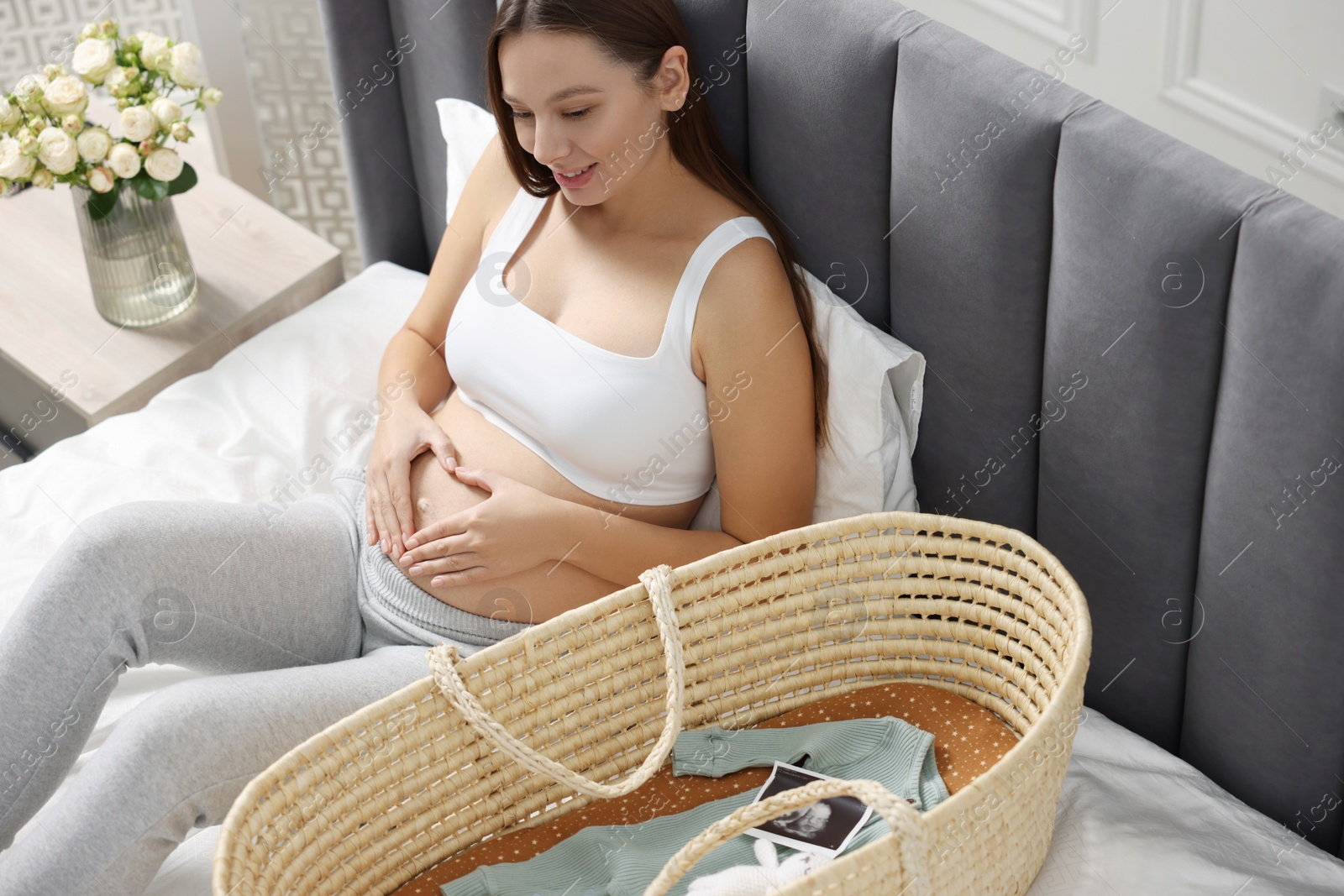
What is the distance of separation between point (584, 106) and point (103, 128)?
84 cm

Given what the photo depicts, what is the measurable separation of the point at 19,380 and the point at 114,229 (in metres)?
0.63

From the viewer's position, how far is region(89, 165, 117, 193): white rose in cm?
167

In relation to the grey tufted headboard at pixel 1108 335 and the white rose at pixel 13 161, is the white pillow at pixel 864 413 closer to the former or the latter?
the grey tufted headboard at pixel 1108 335

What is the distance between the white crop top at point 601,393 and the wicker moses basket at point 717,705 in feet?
0.63

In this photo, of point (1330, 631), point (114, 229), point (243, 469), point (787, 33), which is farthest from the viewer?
point (114, 229)

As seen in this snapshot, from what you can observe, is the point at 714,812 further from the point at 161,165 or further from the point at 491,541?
the point at 161,165

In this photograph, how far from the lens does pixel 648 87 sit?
127 cm

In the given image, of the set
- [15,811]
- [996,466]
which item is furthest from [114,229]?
[996,466]

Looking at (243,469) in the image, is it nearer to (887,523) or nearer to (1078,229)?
(887,523)

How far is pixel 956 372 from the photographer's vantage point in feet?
4.28

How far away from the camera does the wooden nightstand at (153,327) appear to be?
180 cm

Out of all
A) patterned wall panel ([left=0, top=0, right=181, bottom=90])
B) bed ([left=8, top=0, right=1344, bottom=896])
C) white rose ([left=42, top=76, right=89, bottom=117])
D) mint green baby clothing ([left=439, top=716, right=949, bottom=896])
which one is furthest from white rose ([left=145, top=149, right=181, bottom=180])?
mint green baby clothing ([left=439, top=716, right=949, bottom=896])

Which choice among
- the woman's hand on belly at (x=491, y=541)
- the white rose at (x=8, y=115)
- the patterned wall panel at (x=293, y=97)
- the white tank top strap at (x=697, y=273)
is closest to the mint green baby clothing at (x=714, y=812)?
the woman's hand on belly at (x=491, y=541)

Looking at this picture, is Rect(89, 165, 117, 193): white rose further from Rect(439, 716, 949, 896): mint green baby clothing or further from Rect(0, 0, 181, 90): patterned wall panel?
Rect(439, 716, 949, 896): mint green baby clothing
